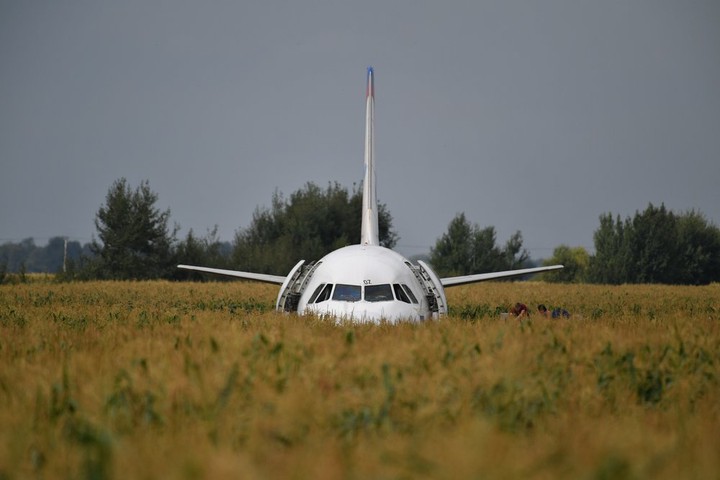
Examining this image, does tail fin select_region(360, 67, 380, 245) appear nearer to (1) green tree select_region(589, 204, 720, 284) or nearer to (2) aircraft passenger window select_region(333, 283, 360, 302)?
(2) aircraft passenger window select_region(333, 283, 360, 302)

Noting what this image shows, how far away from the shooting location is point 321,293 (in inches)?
940

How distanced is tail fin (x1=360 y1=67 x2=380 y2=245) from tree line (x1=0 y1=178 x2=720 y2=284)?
42.9m

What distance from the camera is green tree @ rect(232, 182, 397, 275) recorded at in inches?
4082

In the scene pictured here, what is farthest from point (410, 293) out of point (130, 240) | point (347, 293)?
point (130, 240)

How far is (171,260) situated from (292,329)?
280ft

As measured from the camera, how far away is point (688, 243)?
12825 centimetres

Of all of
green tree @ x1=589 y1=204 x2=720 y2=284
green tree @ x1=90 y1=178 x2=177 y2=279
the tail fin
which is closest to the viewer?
the tail fin

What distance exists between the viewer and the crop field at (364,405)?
6.22 metres

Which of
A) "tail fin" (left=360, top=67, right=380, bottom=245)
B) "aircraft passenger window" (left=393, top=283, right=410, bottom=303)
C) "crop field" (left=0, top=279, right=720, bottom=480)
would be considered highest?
"tail fin" (left=360, top=67, right=380, bottom=245)

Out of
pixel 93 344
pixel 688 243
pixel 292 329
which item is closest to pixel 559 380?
pixel 292 329

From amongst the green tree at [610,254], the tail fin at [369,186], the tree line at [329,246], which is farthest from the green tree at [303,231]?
the tail fin at [369,186]

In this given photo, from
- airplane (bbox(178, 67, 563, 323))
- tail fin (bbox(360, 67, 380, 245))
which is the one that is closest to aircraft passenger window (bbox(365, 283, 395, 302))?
airplane (bbox(178, 67, 563, 323))

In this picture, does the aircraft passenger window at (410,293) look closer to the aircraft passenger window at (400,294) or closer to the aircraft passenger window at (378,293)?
the aircraft passenger window at (400,294)

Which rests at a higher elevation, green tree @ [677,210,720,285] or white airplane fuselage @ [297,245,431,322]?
green tree @ [677,210,720,285]
